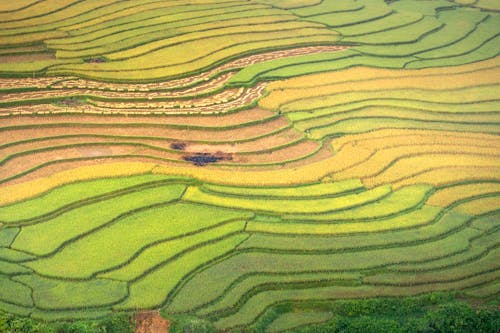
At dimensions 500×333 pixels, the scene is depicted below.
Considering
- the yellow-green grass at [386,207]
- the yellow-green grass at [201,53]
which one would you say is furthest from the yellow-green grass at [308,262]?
Result: the yellow-green grass at [201,53]

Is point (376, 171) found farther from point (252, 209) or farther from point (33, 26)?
point (33, 26)

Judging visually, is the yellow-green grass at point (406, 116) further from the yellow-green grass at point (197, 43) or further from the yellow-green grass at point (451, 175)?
the yellow-green grass at point (197, 43)

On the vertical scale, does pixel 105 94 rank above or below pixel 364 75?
above

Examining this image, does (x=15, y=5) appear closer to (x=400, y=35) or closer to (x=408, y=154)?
(x=400, y=35)

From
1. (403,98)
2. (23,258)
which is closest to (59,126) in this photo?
(23,258)

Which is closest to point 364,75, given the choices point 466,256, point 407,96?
point 407,96

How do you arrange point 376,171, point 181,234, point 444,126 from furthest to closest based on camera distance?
point 444,126 → point 376,171 → point 181,234

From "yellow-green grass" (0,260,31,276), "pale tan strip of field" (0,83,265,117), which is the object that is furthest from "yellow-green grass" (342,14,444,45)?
"yellow-green grass" (0,260,31,276)
